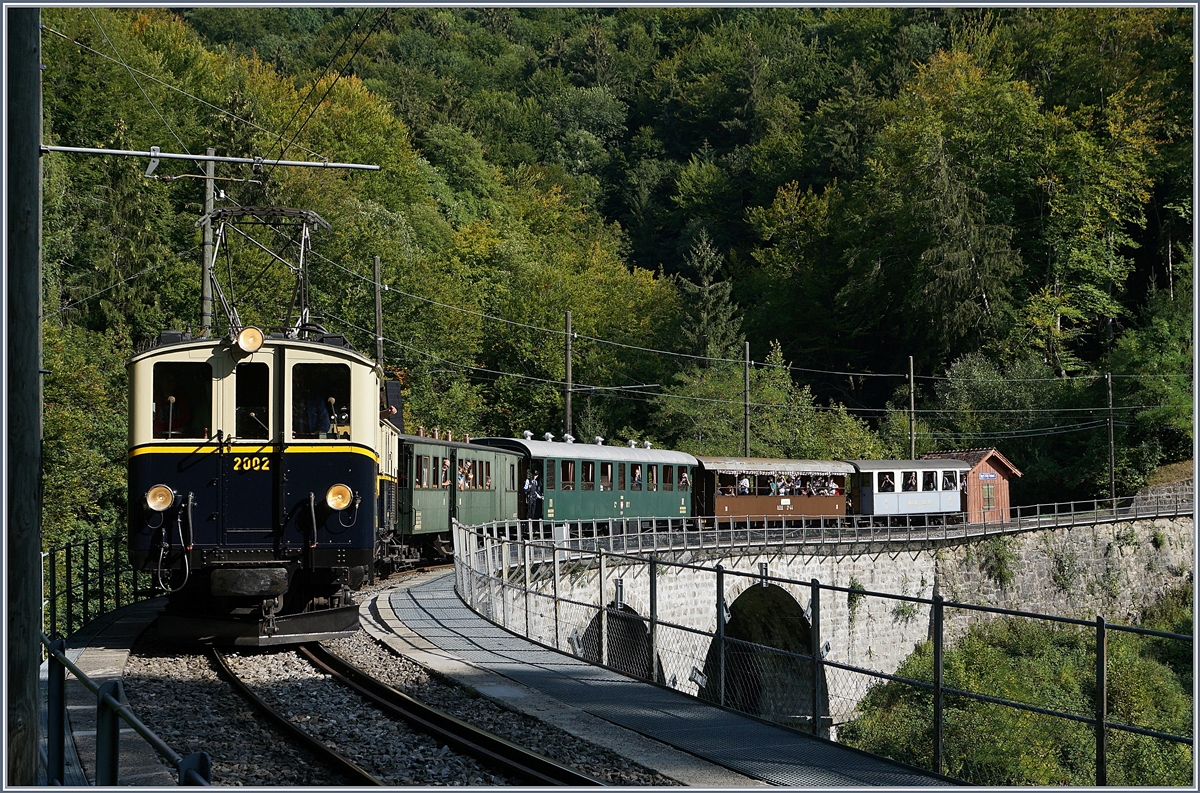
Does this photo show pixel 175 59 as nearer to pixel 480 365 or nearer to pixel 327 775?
pixel 480 365

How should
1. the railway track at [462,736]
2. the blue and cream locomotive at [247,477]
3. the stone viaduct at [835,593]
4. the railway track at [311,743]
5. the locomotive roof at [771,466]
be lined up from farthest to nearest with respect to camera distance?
the locomotive roof at [771,466], the stone viaduct at [835,593], the blue and cream locomotive at [247,477], the railway track at [311,743], the railway track at [462,736]

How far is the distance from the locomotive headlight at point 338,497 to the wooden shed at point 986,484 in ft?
138

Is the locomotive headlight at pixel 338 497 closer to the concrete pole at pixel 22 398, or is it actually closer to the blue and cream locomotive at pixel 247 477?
the blue and cream locomotive at pixel 247 477

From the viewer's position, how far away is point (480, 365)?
2579 inches

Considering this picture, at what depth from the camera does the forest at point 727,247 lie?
46.9 meters

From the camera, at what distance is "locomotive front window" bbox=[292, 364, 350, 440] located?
13039 mm

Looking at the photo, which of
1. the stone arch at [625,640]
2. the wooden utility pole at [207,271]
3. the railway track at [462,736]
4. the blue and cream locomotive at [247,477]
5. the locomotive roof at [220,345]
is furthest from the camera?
the stone arch at [625,640]

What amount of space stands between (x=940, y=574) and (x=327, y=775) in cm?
4039

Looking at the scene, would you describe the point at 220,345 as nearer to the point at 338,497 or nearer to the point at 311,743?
the point at 338,497

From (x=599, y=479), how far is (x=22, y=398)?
2997 centimetres

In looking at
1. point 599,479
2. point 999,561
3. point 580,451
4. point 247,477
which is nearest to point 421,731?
point 247,477

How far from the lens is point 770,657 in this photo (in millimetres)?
37469

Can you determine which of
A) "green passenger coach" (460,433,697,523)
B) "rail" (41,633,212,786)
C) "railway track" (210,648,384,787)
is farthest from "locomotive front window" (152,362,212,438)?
"green passenger coach" (460,433,697,523)

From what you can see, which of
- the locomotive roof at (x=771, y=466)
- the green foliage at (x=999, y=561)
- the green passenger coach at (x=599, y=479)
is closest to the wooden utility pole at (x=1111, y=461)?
the green foliage at (x=999, y=561)
